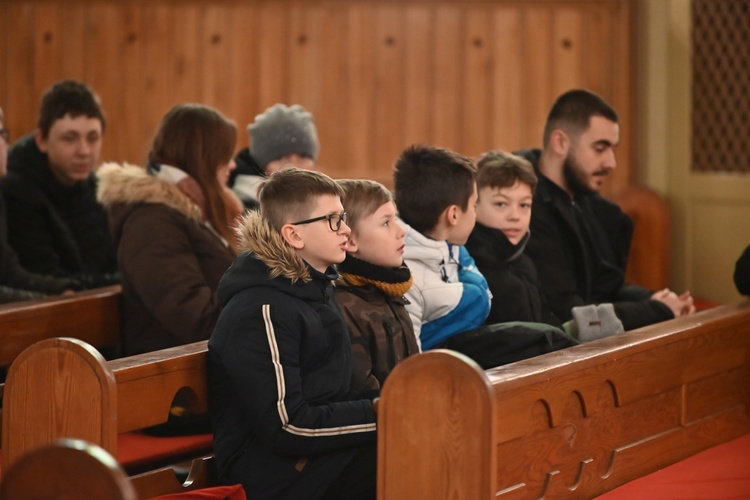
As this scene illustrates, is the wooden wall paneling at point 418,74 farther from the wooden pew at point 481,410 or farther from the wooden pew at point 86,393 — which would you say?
the wooden pew at point 86,393

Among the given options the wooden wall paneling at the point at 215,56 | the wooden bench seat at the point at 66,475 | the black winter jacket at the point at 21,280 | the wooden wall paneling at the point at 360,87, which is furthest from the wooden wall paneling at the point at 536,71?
the wooden bench seat at the point at 66,475

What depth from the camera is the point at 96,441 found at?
232cm

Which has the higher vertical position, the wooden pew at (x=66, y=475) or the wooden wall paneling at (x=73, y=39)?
the wooden wall paneling at (x=73, y=39)

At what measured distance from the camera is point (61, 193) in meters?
4.28

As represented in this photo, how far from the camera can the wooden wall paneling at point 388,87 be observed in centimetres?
615

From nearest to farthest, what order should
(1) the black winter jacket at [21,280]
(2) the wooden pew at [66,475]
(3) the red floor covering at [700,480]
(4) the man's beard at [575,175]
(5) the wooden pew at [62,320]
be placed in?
(2) the wooden pew at [66,475]
(3) the red floor covering at [700,480]
(5) the wooden pew at [62,320]
(1) the black winter jacket at [21,280]
(4) the man's beard at [575,175]

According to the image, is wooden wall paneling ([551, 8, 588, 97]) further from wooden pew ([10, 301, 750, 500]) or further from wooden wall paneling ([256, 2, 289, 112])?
wooden pew ([10, 301, 750, 500])

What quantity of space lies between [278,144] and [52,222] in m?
0.96

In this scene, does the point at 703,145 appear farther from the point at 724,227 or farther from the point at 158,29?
the point at 158,29

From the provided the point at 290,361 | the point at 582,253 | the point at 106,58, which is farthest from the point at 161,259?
the point at 106,58

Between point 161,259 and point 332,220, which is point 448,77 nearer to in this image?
point 161,259

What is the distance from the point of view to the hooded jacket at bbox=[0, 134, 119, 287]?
163 inches

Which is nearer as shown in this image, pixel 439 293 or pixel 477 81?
pixel 439 293

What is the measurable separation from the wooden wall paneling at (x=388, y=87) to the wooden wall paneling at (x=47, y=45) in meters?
1.83
